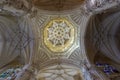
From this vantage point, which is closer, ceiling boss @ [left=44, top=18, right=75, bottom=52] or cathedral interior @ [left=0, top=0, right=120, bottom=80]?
cathedral interior @ [left=0, top=0, right=120, bottom=80]

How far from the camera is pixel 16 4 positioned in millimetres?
10180

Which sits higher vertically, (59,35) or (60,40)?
(59,35)

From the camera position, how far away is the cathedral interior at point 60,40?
543 inches

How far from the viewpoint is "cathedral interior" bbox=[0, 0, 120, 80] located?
543 inches

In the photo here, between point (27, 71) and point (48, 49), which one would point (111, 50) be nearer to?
point (48, 49)

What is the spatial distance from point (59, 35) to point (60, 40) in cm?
41

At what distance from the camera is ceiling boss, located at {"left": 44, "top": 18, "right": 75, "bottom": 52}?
14.8 meters

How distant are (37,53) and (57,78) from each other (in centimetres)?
250

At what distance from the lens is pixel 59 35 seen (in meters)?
15.2

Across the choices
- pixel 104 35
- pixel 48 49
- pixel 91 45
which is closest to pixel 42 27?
pixel 48 49

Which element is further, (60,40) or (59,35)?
(59,35)

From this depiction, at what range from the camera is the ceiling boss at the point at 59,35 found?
14766 mm

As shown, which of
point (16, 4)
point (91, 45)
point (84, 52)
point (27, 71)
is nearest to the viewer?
point (16, 4)

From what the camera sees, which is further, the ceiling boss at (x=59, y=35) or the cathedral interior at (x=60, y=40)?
the ceiling boss at (x=59, y=35)
